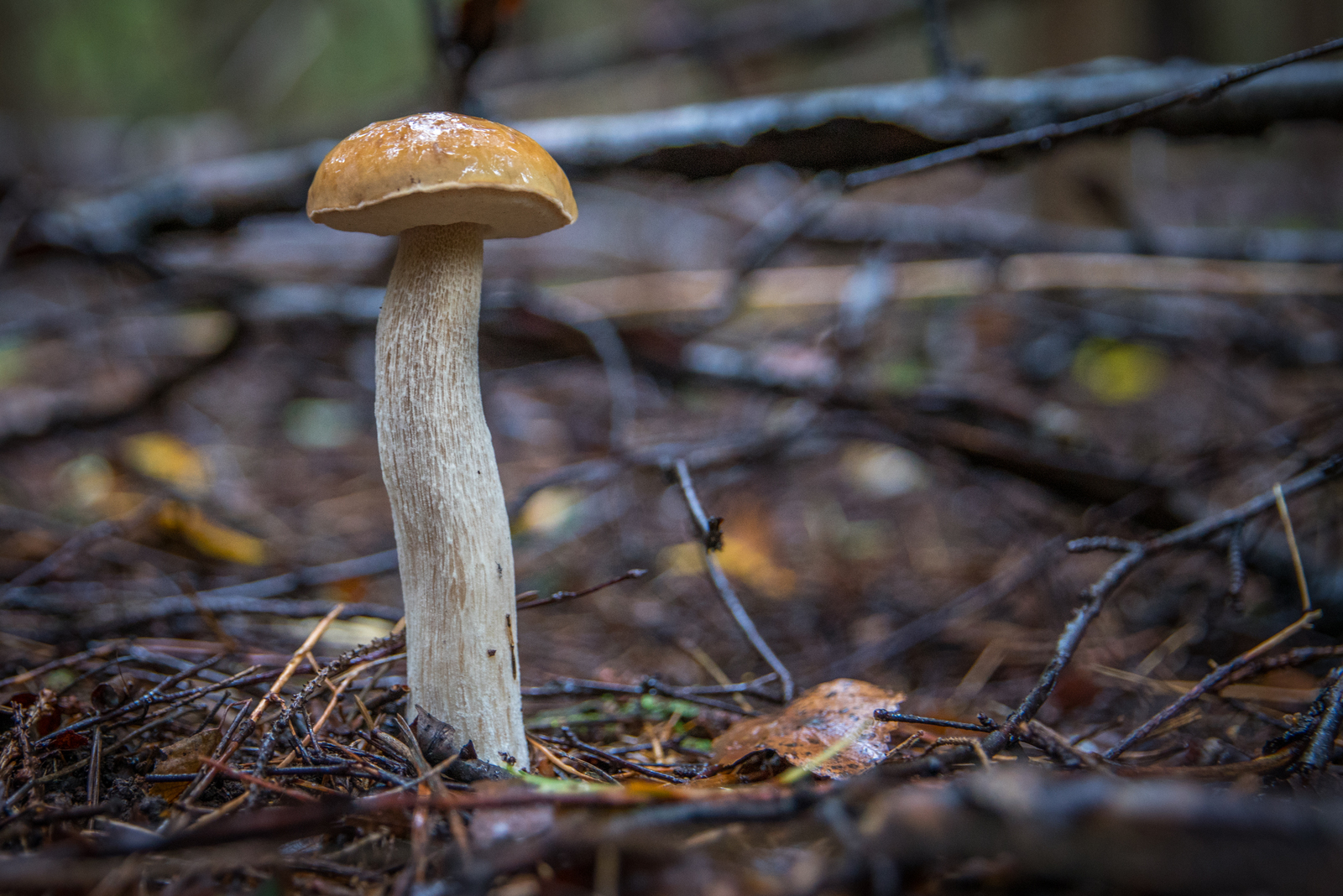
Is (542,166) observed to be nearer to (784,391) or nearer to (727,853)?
(727,853)

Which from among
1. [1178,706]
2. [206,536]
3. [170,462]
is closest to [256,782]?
A: [1178,706]

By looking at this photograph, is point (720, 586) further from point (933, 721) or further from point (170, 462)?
point (170, 462)

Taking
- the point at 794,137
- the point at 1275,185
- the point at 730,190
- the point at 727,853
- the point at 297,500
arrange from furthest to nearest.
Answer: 1. the point at 1275,185
2. the point at 730,190
3. the point at 297,500
4. the point at 794,137
5. the point at 727,853

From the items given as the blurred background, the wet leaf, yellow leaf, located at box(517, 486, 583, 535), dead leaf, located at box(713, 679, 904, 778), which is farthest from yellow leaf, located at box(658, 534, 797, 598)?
the wet leaf

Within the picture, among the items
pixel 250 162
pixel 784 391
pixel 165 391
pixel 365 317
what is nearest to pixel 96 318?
pixel 165 391

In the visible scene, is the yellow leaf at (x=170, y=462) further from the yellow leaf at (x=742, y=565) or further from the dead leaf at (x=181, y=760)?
Answer: the dead leaf at (x=181, y=760)

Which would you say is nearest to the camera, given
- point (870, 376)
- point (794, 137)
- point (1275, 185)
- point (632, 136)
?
point (794, 137)
